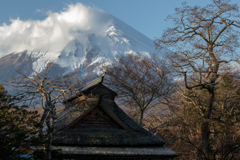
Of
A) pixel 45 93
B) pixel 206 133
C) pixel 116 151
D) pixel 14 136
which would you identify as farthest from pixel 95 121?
pixel 206 133

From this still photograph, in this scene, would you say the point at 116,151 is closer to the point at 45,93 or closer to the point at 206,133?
the point at 45,93

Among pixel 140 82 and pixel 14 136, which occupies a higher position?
pixel 140 82

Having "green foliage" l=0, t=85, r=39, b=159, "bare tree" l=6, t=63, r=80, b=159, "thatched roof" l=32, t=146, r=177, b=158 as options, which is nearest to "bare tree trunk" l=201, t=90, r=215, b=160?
"thatched roof" l=32, t=146, r=177, b=158

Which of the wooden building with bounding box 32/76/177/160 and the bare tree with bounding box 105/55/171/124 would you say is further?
the bare tree with bounding box 105/55/171/124

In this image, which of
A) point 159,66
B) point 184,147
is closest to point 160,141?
point 159,66

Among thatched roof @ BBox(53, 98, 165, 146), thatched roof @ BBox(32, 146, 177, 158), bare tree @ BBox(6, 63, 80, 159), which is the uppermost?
bare tree @ BBox(6, 63, 80, 159)

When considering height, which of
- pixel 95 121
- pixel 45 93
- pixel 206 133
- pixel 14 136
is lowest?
pixel 206 133

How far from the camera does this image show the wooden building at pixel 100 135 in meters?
8.67

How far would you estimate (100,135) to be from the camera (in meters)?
9.34

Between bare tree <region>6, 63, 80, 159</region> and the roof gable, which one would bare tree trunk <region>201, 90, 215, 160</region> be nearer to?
the roof gable

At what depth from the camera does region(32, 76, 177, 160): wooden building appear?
8.67 m

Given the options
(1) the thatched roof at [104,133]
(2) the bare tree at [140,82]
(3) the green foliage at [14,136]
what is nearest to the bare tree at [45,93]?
(3) the green foliage at [14,136]

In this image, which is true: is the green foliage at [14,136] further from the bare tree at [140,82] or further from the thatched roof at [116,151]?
the bare tree at [140,82]

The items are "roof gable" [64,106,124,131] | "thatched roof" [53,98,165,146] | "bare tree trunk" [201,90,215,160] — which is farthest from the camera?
"bare tree trunk" [201,90,215,160]
